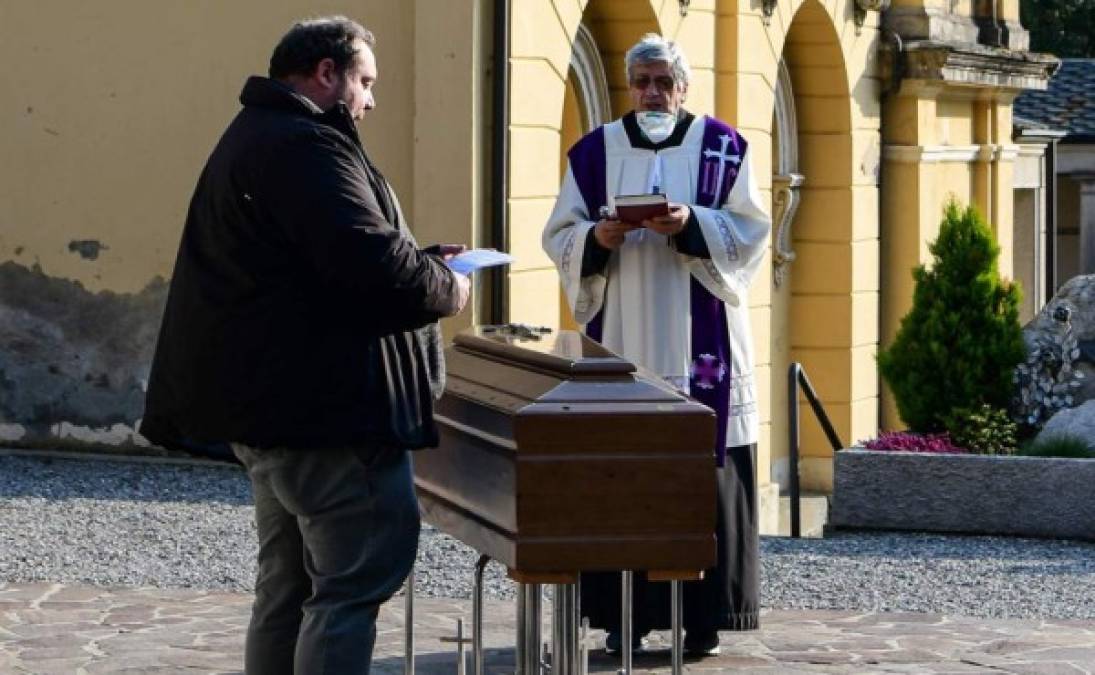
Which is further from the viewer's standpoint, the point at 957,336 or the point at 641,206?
the point at 957,336

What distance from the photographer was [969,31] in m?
21.5

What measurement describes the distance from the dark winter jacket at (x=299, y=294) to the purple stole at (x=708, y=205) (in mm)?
2416

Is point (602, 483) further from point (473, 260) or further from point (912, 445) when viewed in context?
point (912, 445)

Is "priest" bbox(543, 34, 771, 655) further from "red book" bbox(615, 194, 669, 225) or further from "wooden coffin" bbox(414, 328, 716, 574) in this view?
"wooden coffin" bbox(414, 328, 716, 574)

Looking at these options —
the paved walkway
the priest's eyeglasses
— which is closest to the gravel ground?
the paved walkway

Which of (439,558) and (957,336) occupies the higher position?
(957,336)

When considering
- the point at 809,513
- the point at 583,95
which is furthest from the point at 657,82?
the point at 809,513

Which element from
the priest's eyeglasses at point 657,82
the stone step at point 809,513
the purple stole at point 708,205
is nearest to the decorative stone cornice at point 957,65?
the stone step at point 809,513

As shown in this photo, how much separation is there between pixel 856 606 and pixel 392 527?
12.7 ft

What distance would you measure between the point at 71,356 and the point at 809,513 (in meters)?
6.32

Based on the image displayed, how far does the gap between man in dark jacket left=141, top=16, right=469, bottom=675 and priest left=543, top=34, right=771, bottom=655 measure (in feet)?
7.07

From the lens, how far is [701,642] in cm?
795

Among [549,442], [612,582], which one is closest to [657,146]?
[612,582]

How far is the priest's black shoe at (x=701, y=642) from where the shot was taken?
7930 mm
